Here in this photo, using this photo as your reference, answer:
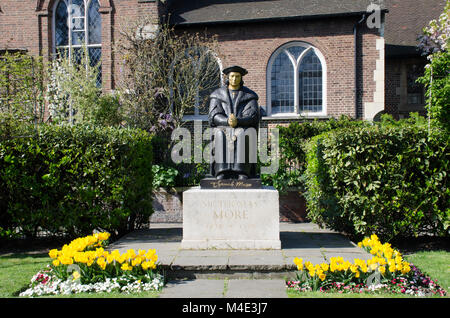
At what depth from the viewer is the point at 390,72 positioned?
18.2 meters

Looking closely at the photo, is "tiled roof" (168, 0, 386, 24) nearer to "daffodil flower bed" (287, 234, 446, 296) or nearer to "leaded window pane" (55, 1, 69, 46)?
"leaded window pane" (55, 1, 69, 46)

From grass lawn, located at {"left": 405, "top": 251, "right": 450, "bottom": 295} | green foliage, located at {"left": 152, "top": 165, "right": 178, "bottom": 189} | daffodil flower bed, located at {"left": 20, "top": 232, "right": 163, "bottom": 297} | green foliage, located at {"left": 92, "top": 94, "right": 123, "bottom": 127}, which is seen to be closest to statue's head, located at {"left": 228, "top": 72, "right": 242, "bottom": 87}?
daffodil flower bed, located at {"left": 20, "top": 232, "right": 163, "bottom": 297}

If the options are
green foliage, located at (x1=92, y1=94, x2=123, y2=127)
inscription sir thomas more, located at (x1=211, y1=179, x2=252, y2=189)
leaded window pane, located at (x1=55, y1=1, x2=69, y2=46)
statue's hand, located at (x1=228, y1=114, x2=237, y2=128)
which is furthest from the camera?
leaded window pane, located at (x1=55, y1=1, x2=69, y2=46)

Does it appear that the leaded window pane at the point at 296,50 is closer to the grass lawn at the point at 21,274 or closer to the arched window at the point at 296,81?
the arched window at the point at 296,81

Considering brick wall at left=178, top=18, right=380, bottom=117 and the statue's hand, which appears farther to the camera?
brick wall at left=178, top=18, right=380, bottom=117

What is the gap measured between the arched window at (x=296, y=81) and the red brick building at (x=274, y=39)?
40 mm

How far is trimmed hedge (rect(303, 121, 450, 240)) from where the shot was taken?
24.7 ft

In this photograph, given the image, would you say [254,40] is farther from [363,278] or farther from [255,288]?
[255,288]

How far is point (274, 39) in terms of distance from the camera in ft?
52.5

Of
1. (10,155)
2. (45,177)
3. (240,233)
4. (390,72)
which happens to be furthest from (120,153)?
(390,72)

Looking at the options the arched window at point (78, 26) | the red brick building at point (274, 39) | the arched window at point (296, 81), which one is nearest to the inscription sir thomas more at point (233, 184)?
the red brick building at point (274, 39)

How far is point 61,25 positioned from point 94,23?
4.84 ft

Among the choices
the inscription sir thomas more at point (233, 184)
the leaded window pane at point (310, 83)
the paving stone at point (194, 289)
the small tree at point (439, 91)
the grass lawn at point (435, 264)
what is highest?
the leaded window pane at point (310, 83)

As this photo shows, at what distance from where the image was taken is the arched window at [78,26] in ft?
55.7
